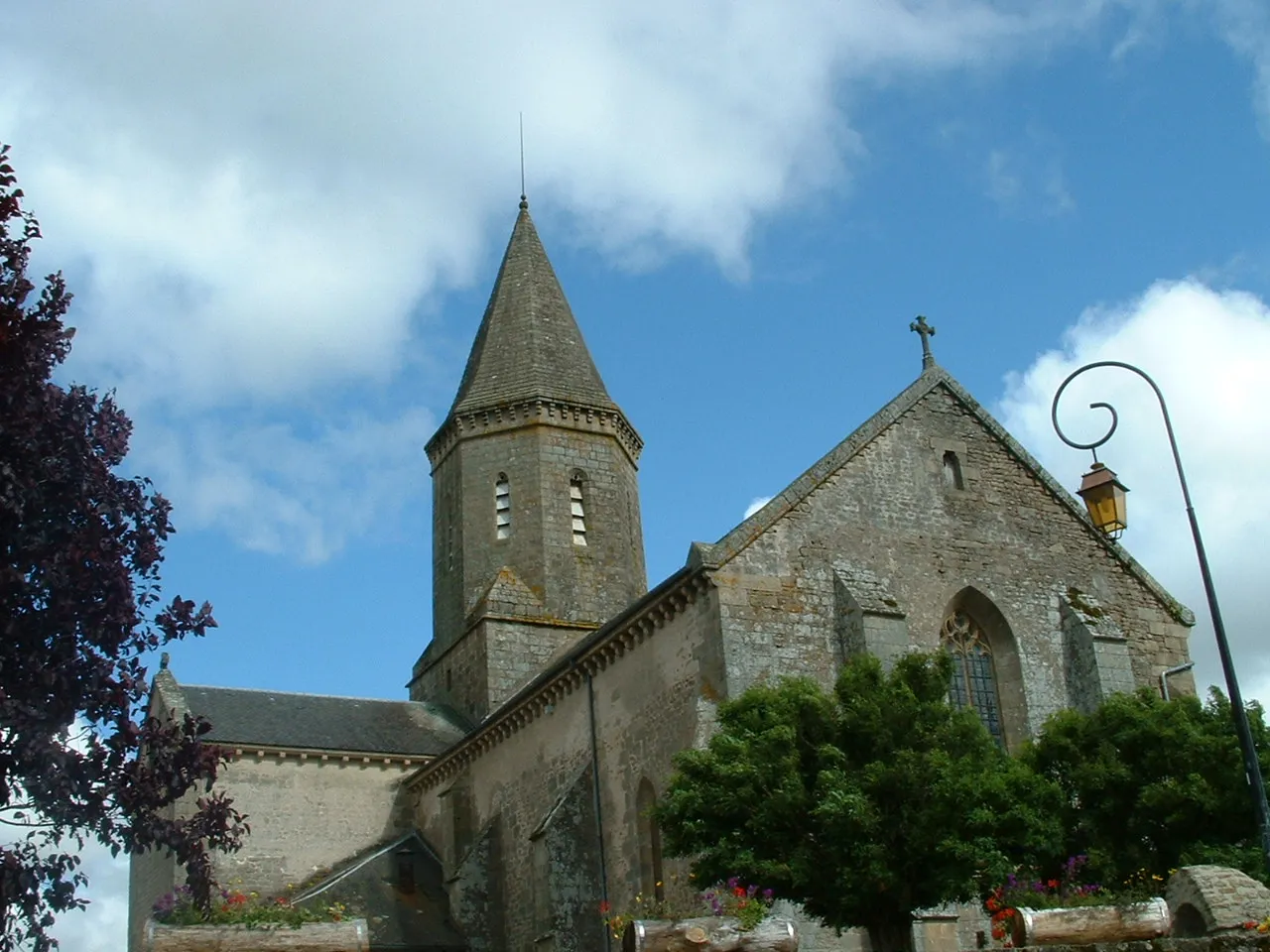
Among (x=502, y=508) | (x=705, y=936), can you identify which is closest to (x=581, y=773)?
(x=502, y=508)

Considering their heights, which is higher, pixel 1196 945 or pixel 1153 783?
pixel 1153 783

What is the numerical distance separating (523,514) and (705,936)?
88.3 ft

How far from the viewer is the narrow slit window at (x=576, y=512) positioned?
121 feet

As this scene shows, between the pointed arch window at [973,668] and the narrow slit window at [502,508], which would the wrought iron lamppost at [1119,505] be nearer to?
the pointed arch window at [973,668]

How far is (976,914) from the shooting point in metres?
20.5

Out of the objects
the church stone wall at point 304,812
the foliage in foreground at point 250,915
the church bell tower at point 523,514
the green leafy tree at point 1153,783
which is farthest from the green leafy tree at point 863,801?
the church bell tower at point 523,514

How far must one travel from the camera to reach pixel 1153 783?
18297mm

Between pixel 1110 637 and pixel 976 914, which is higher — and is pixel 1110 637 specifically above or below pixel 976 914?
above

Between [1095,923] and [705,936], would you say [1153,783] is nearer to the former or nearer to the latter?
[1095,923]

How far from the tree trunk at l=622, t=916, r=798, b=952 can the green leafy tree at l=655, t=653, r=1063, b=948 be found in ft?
19.3

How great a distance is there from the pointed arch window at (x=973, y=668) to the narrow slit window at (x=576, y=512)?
15.1 m

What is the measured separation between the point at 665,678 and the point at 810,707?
5015 millimetres

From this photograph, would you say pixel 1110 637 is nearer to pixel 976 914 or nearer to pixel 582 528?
pixel 976 914

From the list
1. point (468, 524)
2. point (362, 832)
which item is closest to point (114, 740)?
point (362, 832)
